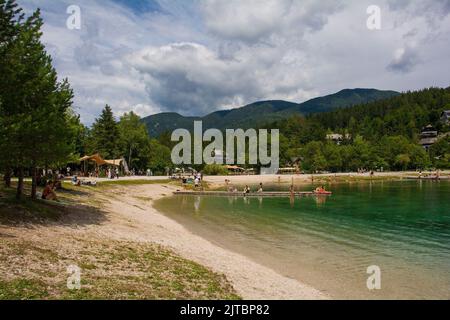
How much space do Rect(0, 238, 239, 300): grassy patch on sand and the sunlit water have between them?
5.05 m

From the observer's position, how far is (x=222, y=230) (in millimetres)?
30219

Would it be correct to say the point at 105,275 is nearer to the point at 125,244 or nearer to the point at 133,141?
the point at 125,244

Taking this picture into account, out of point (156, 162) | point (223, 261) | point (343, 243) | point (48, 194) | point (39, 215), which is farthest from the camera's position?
point (156, 162)

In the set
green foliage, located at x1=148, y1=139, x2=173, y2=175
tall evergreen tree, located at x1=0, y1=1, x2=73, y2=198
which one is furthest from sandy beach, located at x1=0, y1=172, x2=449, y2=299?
green foliage, located at x1=148, y1=139, x2=173, y2=175

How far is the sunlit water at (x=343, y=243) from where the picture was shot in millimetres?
16344

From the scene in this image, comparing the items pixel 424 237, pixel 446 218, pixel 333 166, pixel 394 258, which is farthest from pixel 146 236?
pixel 333 166

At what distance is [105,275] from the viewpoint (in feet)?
43.4

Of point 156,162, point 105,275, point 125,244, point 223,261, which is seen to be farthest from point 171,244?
point 156,162

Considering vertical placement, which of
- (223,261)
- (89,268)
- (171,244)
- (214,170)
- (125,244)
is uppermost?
(214,170)

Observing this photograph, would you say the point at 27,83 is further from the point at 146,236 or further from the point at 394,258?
the point at 394,258

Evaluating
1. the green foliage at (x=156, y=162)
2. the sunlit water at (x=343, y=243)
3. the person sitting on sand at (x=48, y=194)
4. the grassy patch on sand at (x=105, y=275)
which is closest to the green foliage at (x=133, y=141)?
the green foliage at (x=156, y=162)

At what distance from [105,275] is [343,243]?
1711cm

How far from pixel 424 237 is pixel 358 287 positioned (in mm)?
14906

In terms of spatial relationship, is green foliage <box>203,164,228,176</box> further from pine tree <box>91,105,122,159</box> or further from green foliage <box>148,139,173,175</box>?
pine tree <box>91,105,122,159</box>
